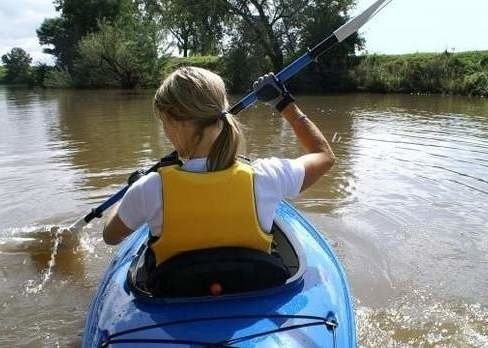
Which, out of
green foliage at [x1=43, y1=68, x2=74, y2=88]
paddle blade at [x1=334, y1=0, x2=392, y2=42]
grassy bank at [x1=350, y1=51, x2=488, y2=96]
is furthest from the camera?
green foliage at [x1=43, y1=68, x2=74, y2=88]

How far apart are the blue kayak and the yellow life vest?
0.11 meters

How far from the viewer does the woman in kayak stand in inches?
77.2

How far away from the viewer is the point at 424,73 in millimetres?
24250

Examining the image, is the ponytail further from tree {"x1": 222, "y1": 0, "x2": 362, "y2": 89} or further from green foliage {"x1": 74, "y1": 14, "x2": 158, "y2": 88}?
green foliage {"x1": 74, "y1": 14, "x2": 158, "y2": 88}

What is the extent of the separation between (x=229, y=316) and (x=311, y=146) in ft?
2.61

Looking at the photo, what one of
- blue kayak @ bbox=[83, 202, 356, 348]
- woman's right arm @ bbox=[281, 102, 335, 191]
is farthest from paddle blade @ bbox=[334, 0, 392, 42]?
blue kayak @ bbox=[83, 202, 356, 348]

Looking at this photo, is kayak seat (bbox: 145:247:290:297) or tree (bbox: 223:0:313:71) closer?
kayak seat (bbox: 145:247:290:297)

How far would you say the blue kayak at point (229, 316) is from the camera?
6.51 feet

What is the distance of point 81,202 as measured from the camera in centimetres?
621

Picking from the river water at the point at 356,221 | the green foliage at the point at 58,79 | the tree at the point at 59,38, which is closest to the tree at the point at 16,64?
the tree at the point at 59,38

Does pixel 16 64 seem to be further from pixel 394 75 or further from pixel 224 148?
pixel 224 148

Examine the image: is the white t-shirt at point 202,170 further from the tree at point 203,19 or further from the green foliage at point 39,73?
the green foliage at point 39,73

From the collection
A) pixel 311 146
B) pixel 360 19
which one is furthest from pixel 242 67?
pixel 311 146

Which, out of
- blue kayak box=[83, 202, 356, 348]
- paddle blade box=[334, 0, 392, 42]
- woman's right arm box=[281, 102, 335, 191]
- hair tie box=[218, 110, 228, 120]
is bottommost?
blue kayak box=[83, 202, 356, 348]
